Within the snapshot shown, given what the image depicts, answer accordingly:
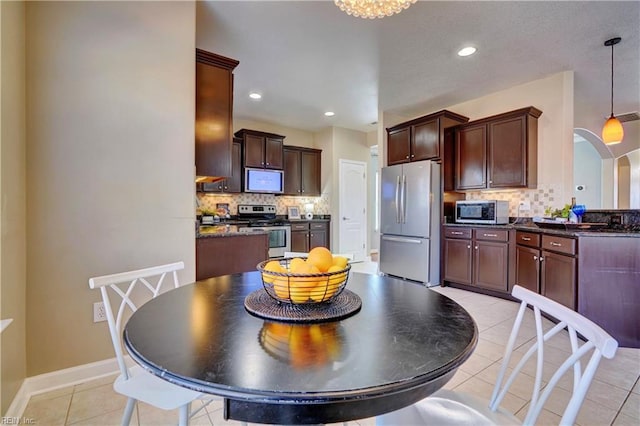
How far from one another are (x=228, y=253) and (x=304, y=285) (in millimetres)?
1829

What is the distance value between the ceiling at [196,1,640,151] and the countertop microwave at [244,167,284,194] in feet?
3.94

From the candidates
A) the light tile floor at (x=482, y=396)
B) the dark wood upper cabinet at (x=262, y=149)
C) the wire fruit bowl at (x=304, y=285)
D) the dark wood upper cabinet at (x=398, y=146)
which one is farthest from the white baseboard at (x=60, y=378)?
the dark wood upper cabinet at (x=398, y=146)

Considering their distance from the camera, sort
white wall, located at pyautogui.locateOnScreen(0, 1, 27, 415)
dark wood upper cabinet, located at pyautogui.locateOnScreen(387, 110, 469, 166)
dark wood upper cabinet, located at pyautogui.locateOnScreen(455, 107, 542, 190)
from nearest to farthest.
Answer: white wall, located at pyautogui.locateOnScreen(0, 1, 27, 415)
dark wood upper cabinet, located at pyautogui.locateOnScreen(455, 107, 542, 190)
dark wood upper cabinet, located at pyautogui.locateOnScreen(387, 110, 469, 166)

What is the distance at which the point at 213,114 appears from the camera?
8.47 ft

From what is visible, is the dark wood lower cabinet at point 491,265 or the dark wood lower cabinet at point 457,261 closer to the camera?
the dark wood lower cabinet at point 491,265

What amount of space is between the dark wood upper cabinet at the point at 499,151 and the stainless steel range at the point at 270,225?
2.90 metres

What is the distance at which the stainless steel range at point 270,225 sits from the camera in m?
5.23

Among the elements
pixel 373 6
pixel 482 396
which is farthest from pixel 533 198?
pixel 373 6

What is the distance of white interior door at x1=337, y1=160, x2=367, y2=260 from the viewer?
6121 millimetres

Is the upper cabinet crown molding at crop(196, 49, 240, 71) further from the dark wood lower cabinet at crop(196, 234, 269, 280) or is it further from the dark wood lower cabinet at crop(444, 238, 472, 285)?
the dark wood lower cabinet at crop(444, 238, 472, 285)

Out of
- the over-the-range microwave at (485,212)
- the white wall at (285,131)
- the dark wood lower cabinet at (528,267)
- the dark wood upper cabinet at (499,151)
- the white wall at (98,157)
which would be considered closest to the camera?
the white wall at (98,157)

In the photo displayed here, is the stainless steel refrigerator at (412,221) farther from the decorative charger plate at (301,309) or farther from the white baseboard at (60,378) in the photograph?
the white baseboard at (60,378)

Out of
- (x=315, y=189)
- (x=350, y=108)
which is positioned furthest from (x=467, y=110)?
(x=315, y=189)

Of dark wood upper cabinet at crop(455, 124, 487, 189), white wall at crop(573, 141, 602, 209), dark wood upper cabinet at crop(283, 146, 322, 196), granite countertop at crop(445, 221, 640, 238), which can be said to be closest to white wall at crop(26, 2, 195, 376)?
granite countertop at crop(445, 221, 640, 238)
